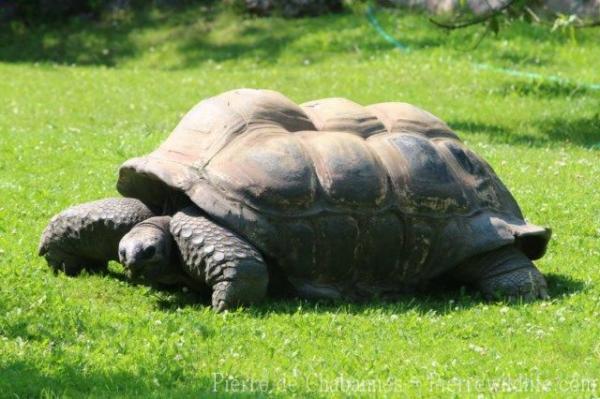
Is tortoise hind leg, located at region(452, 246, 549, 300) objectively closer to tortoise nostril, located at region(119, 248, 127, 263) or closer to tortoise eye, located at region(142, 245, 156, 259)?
tortoise eye, located at region(142, 245, 156, 259)

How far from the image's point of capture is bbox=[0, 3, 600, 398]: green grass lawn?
6.05 metres

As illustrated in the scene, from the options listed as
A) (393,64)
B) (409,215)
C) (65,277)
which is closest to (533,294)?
(409,215)

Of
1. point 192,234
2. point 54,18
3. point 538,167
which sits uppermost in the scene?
point 192,234

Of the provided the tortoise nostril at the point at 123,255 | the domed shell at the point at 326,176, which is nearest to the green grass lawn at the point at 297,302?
the tortoise nostril at the point at 123,255

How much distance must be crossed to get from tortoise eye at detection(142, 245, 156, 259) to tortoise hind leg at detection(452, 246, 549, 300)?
218cm

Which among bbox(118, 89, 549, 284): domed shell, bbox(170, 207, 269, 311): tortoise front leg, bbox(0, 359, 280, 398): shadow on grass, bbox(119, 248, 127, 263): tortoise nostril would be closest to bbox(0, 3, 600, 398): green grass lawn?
bbox(0, 359, 280, 398): shadow on grass

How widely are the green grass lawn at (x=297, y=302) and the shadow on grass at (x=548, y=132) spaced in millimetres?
42

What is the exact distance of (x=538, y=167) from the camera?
12406 mm

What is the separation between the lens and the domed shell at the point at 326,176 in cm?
751

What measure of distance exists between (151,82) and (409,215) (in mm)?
12718

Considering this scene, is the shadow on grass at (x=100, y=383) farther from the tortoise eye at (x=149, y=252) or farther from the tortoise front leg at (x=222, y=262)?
the tortoise eye at (x=149, y=252)

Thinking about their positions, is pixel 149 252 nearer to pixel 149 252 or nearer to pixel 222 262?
pixel 149 252

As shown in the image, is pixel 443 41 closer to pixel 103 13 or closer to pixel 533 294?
pixel 103 13

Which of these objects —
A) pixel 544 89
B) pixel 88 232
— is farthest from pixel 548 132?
pixel 88 232
